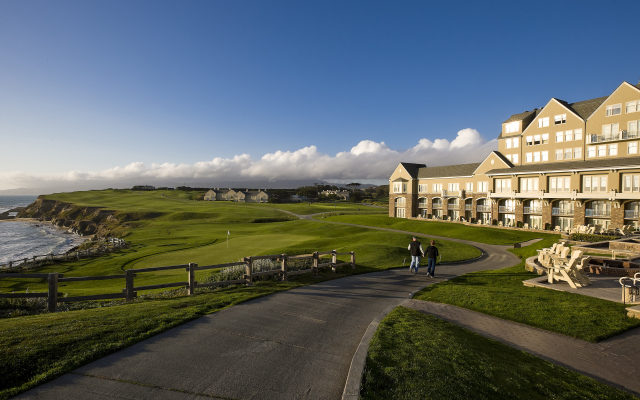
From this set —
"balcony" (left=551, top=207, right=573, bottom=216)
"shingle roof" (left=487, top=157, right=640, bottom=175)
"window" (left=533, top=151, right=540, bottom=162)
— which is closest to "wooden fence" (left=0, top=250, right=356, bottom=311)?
"shingle roof" (left=487, top=157, right=640, bottom=175)

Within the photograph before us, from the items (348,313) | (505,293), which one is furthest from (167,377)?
(505,293)

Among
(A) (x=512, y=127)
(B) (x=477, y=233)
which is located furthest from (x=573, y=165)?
(B) (x=477, y=233)

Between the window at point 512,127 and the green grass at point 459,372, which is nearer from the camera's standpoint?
the green grass at point 459,372

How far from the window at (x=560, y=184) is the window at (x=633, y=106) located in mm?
11128

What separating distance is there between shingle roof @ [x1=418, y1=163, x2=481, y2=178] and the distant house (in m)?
117

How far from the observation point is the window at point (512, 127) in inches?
2227

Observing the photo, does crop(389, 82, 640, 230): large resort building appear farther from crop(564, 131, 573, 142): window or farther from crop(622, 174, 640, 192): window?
crop(564, 131, 573, 142): window

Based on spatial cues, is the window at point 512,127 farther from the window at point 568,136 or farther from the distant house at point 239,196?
the distant house at point 239,196

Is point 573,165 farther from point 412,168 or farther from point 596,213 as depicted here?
point 412,168

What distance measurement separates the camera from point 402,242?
3428 cm

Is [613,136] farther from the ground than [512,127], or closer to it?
closer to it

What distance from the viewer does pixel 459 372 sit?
21.1 feet

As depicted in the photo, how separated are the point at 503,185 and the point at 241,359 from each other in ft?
196

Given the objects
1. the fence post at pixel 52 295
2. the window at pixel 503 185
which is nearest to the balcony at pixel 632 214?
the window at pixel 503 185
